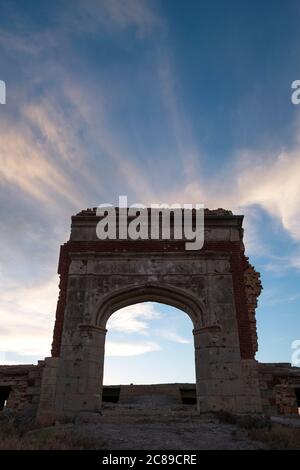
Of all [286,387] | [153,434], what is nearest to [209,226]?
[286,387]

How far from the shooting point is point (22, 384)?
12.4 metres

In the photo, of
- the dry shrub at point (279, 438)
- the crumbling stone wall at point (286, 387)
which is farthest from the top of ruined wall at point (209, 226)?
the dry shrub at point (279, 438)

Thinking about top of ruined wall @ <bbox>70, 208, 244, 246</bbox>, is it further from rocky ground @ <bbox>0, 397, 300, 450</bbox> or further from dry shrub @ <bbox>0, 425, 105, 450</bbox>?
dry shrub @ <bbox>0, 425, 105, 450</bbox>

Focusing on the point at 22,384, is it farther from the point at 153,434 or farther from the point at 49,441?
the point at 49,441

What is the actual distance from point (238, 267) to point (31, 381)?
784 centimetres

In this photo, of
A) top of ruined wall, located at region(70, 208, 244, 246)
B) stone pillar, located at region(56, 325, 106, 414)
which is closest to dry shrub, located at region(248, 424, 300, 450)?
stone pillar, located at region(56, 325, 106, 414)

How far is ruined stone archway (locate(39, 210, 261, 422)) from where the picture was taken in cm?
1110

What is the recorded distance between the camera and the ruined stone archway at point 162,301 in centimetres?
1110

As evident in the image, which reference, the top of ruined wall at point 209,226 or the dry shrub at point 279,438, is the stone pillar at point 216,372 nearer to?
the dry shrub at point 279,438

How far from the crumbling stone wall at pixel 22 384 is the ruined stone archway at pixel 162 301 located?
1.48ft

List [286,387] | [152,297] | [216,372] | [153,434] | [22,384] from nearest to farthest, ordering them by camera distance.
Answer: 1. [153,434]
2. [216,372]
3. [22,384]
4. [152,297]
5. [286,387]

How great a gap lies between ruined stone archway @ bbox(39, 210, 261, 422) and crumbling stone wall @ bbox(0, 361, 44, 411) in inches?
17.7

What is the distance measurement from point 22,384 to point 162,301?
5539mm
